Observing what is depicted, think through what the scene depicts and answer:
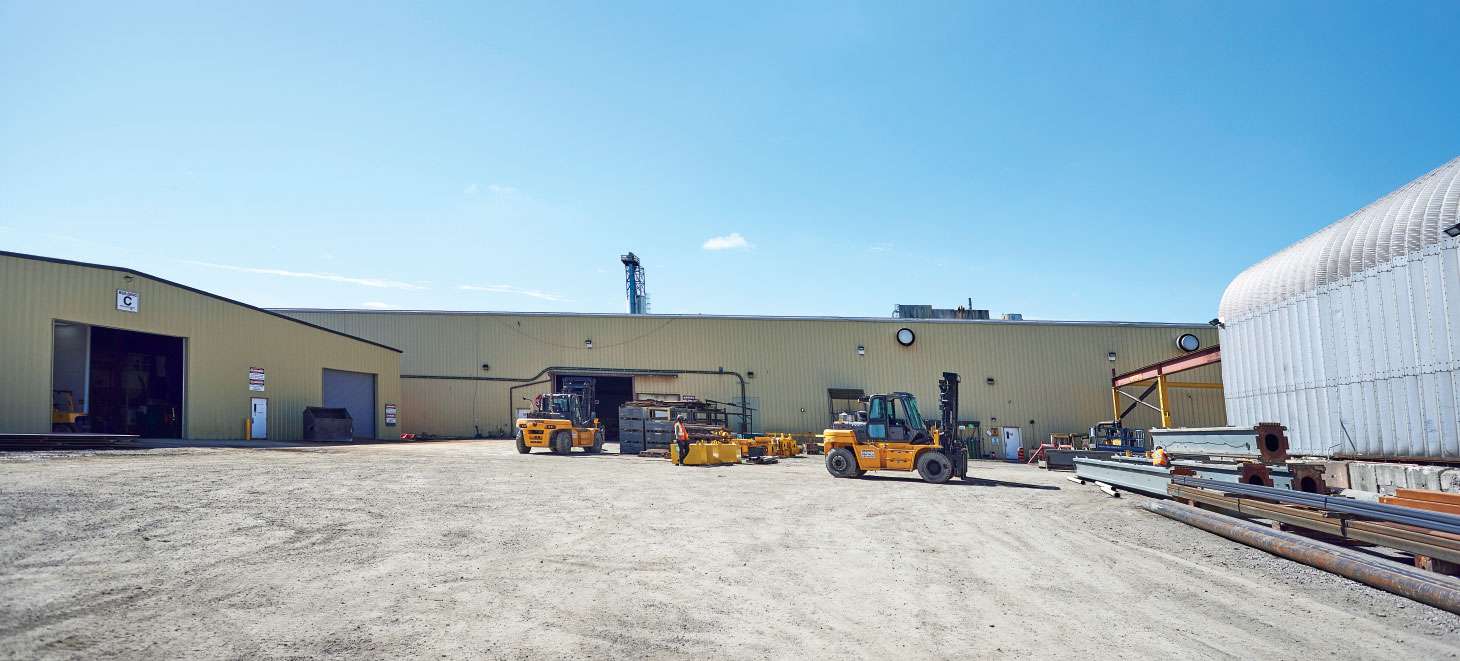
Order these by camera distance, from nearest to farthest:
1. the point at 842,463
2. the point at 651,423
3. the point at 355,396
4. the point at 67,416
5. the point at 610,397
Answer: the point at 842,463 < the point at 67,416 < the point at 651,423 < the point at 355,396 < the point at 610,397

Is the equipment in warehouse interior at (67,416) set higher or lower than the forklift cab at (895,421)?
higher

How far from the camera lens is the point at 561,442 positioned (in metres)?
24.7

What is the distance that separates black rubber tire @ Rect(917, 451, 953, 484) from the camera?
56.4 feet

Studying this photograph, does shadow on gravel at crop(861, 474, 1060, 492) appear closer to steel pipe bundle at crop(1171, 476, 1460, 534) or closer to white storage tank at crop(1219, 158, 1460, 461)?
steel pipe bundle at crop(1171, 476, 1460, 534)

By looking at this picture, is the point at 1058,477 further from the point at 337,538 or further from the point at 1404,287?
the point at 337,538

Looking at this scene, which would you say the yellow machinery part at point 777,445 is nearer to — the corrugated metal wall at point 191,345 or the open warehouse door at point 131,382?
the corrugated metal wall at point 191,345

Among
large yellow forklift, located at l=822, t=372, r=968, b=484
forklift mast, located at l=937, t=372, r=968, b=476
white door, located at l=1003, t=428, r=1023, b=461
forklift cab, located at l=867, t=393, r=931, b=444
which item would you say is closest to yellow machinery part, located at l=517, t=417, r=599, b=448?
large yellow forklift, located at l=822, t=372, r=968, b=484

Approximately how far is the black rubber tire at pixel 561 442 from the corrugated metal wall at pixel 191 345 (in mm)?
10552

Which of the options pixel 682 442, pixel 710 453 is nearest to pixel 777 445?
pixel 710 453

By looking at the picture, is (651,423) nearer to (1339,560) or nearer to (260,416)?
(260,416)

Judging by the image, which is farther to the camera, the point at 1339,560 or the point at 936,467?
the point at 936,467

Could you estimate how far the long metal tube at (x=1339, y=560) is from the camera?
6328mm

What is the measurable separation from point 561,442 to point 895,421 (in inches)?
463

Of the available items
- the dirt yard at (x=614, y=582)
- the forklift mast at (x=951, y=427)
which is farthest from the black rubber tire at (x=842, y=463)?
the dirt yard at (x=614, y=582)
